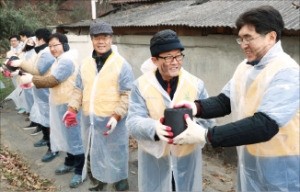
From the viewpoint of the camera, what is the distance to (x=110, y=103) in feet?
12.7

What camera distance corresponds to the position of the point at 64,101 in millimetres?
4832

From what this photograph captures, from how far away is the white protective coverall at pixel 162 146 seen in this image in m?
2.71

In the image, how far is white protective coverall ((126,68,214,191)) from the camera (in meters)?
2.71

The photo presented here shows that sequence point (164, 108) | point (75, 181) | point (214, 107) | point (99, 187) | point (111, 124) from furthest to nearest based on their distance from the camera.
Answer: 1. point (75, 181)
2. point (99, 187)
3. point (111, 124)
4. point (164, 108)
5. point (214, 107)

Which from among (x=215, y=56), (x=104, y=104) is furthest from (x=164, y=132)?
(x=215, y=56)

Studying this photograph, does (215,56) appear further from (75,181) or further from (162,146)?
(162,146)

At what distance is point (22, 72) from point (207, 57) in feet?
9.54

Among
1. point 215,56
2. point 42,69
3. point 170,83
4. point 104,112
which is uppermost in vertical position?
point 215,56

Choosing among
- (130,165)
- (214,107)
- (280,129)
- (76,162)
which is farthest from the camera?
(130,165)

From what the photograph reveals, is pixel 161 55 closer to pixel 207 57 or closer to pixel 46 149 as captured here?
pixel 207 57

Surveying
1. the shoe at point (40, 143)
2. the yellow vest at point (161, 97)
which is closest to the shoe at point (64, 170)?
the shoe at point (40, 143)

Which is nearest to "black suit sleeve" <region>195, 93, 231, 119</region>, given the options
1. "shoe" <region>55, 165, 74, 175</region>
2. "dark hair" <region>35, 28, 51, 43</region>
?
"shoe" <region>55, 165, 74, 175</region>

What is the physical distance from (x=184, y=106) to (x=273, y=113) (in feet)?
2.14

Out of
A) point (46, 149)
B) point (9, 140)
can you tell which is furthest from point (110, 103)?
point (9, 140)
